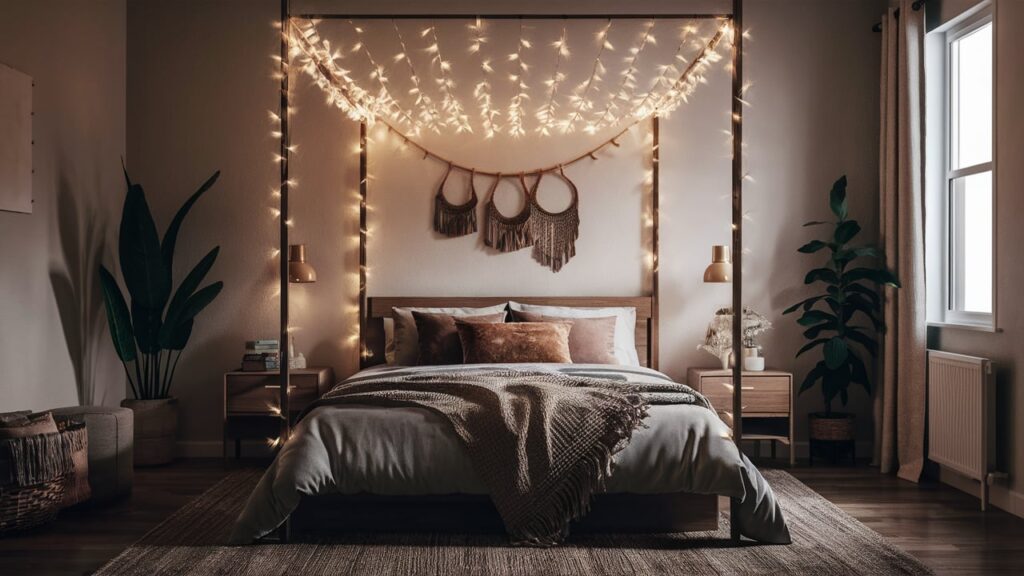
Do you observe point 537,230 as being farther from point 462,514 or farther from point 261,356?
point 462,514

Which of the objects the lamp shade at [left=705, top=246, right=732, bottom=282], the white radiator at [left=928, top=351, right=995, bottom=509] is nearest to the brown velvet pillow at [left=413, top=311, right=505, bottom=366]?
the lamp shade at [left=705, top=246, right=732, bottom=282]

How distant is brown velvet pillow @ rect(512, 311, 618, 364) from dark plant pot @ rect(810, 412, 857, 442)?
4.30 feet

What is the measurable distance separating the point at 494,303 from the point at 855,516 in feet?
7.99

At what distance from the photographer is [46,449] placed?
3.60 meters

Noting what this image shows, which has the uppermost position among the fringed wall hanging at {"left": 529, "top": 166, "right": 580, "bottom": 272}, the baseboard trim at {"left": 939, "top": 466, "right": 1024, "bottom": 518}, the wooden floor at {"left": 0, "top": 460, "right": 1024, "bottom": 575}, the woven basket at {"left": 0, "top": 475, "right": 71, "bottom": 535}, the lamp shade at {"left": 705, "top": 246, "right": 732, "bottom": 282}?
the fringed wall hanging at {"left": 529, "top": 166, "right": 580, "bottom": 272}

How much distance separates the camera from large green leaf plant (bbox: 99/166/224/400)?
492 centimetres

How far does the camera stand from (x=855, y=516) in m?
3.95

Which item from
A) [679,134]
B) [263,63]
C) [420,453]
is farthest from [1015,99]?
[263,63]

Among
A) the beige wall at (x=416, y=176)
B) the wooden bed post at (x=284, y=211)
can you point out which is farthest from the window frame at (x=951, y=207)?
the wooden bed post at (x=284, y=211)

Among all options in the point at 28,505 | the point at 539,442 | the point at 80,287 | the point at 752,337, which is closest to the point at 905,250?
the point at 752,337

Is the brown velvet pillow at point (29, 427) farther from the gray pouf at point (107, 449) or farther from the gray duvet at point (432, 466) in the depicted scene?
the gray duvet at point (432, 466)

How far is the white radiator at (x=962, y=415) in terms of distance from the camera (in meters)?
4.12

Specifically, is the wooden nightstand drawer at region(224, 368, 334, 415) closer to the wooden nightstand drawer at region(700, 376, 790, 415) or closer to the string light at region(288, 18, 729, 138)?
the string light at region(288, 18, 729, 138)

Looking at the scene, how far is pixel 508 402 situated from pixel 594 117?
2545 mm
